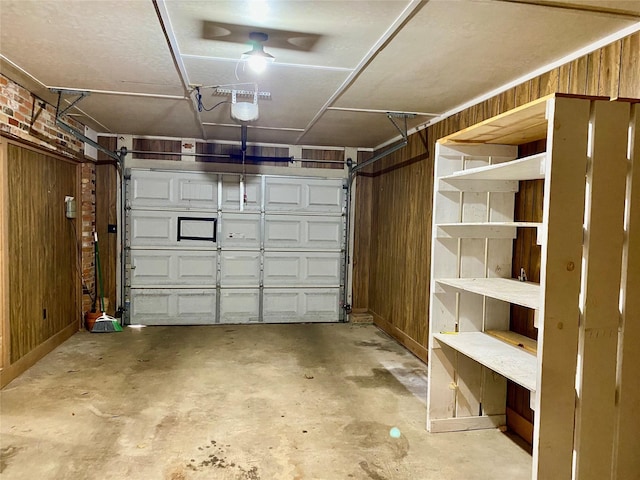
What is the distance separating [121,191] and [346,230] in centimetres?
319

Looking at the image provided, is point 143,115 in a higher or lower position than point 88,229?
higher

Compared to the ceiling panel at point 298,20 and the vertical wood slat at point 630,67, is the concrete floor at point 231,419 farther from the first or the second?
the ceiling panel at point 298,20

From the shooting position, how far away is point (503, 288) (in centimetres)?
256

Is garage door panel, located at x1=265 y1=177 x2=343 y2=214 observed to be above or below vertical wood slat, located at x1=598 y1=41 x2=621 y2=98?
below

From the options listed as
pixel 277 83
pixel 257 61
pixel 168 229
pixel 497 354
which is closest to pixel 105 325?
pixel 168 229

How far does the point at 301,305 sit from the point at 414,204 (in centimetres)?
238

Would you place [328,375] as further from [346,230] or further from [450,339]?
[346,230]

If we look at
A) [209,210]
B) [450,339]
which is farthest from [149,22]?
[209,210]

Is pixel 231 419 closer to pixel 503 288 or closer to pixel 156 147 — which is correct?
pixel 503 288

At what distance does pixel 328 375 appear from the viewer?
13.2 feet

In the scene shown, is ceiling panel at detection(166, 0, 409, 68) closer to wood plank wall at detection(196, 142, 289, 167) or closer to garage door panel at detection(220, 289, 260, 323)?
wood plank wall at detection(196, 142, 289, 167)

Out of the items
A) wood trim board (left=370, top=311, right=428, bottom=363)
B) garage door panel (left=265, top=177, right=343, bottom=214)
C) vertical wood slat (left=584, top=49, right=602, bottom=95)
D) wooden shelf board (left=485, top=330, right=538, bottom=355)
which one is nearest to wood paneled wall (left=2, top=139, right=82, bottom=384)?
garage door panel (left=265, top=177, right=343, bottom=214)

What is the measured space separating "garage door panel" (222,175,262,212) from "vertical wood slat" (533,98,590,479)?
4.58 meters

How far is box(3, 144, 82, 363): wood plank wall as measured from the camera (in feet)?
12.3
